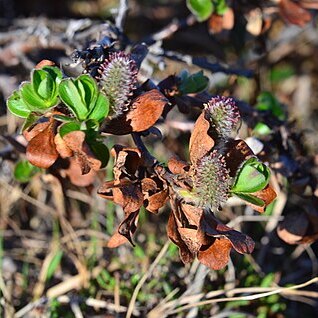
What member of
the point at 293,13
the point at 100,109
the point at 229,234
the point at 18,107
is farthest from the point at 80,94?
the point at 293,13

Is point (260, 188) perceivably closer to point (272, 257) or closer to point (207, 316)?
point (207, 316)

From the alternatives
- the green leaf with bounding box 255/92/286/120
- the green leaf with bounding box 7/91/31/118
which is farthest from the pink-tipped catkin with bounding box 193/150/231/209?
the green leaf with bounding box 255/92/286/120

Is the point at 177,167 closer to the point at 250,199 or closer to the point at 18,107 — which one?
the point at 250,199

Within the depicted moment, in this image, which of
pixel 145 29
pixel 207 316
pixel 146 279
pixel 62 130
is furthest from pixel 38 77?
pixel 145 29

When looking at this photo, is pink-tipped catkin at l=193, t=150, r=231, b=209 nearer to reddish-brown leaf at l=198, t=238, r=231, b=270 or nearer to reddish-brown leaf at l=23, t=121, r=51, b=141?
reddish-brown leaf at l=198, t=238, r=231, b=270

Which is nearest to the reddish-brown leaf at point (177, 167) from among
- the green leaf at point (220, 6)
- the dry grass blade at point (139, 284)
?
the dry grass blade at point (139, 284)

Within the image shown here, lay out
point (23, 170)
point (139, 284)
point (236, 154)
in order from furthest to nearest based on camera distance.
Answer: point (23, 170), point (139, 284), point (236, 154)

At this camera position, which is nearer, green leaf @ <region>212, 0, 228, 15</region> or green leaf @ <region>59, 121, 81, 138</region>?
green leaf @ <region>59, 121, 81, 138</region>
